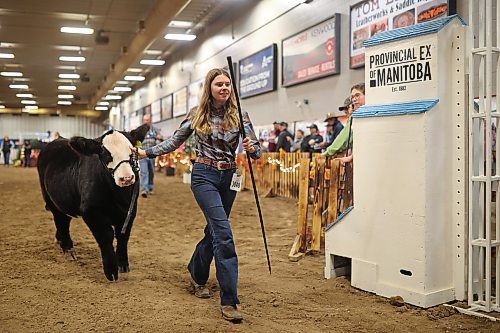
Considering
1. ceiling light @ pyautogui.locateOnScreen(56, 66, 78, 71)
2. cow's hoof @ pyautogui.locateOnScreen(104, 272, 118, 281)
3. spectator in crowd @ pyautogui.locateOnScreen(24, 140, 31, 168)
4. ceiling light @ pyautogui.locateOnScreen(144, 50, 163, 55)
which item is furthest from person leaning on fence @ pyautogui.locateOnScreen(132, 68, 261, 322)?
spectator in crowd @ pyautogui.locateOnScreen(24, 140, 31, 168)

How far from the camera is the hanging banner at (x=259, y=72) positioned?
14.7 meters

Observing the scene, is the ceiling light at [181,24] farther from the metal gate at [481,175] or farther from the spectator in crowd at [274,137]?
the metal gate at [481,175]

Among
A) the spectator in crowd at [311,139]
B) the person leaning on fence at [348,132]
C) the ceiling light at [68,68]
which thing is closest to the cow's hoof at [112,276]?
the person leaning on fence at [348,132]

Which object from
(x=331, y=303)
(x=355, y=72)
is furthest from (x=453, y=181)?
(x=355, y=72)

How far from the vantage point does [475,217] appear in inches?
147

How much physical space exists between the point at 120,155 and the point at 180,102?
21.1 metres

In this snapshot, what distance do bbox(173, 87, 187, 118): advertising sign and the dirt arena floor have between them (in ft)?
58.7

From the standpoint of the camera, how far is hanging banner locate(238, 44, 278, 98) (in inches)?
580

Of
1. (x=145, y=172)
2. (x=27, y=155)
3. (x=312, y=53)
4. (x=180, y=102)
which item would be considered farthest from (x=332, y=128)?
(x=27, y=155)

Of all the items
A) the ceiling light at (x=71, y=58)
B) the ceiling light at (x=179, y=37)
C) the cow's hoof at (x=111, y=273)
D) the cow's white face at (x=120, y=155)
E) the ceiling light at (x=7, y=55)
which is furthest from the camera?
the ceiling light at (x=71, y=58)

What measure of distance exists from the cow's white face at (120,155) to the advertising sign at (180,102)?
1970 cm

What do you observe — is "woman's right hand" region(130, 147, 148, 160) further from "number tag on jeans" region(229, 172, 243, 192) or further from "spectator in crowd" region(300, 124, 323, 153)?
"spectator in crowd" region(300, 124, 323, 153)

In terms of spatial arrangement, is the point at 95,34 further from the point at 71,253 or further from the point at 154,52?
the point at 71,253

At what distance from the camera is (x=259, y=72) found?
615 inches
